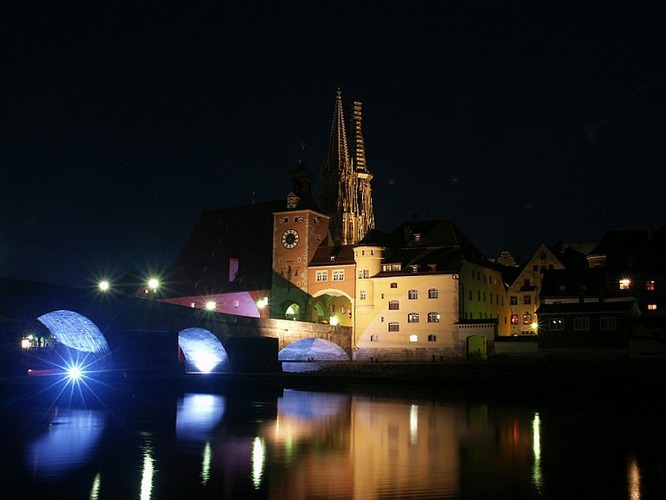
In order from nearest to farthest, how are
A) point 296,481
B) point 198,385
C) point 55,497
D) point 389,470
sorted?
1. point 55,497
2. point 296,481
3. point 389,470
4. point 198,385

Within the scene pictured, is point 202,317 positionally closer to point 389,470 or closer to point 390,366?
point 390,366

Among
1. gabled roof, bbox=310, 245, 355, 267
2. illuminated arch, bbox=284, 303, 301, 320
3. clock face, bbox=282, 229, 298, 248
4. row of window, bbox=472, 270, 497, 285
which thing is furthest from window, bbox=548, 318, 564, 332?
clock face, bbox=282, 229, 298, 248

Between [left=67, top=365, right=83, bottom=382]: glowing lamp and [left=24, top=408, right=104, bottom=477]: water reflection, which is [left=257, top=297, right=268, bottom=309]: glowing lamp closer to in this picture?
[left=67, top=365, right=83, bottom=382]: glowing lamp

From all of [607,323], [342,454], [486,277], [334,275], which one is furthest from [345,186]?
[342,454]

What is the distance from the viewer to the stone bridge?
40812 mm

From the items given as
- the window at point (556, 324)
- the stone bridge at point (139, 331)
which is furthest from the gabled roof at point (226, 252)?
the window at point (556, 324)

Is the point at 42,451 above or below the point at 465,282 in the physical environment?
below

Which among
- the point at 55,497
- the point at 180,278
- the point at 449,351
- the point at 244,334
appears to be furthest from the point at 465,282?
the point at 55,497

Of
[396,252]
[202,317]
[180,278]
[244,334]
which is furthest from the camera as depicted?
[180,278]

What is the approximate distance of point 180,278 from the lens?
302ft

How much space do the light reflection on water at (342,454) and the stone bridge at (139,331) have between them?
687 centimetres

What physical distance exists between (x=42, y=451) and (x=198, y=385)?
23.1m

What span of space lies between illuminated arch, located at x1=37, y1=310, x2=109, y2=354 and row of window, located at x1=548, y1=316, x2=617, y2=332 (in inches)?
1396

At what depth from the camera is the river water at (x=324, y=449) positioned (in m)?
21.1
